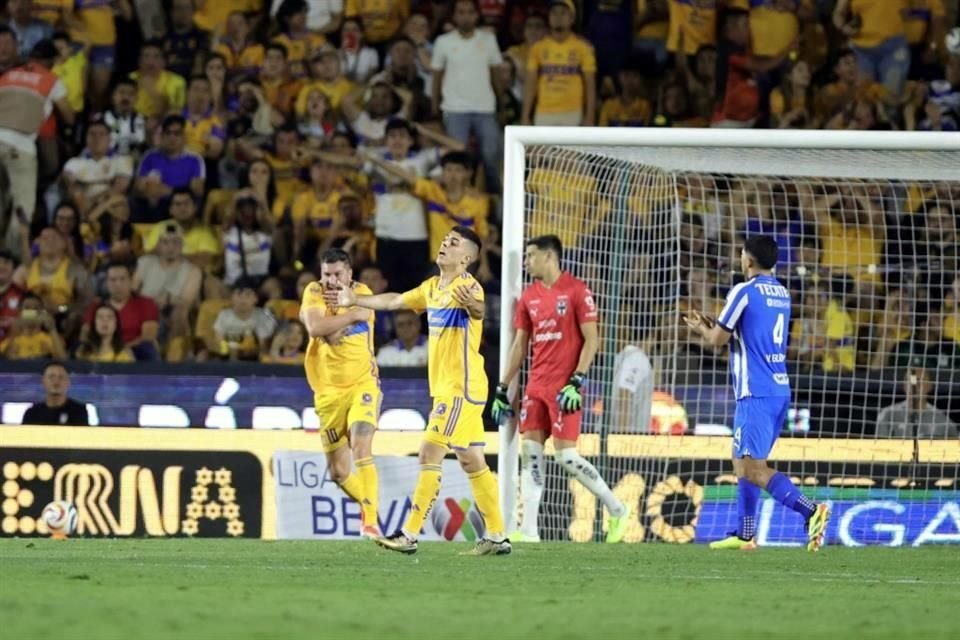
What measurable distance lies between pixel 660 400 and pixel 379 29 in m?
6.85

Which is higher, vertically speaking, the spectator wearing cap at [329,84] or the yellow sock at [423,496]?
the spectator wearing cap at [329,84]

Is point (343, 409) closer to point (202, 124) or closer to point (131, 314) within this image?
point (131, 314)

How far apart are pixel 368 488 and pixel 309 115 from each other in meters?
7.57

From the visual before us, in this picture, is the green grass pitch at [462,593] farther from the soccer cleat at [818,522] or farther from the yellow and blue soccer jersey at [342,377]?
the yellow and blue soccer jersey at [342,377]

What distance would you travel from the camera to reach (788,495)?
13180 mm

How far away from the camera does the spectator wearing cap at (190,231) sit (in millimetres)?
19688

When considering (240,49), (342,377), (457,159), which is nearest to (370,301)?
(342,377)

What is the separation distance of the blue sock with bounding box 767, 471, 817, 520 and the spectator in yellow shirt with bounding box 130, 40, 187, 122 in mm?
9745

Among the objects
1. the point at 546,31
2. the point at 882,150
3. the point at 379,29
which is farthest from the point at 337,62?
the point at 882,150

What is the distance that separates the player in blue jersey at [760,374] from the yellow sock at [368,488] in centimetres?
261

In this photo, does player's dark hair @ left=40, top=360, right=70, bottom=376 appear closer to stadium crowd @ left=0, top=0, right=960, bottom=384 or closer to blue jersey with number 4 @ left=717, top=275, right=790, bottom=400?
stadium crowd @ left=0, top=0, right=960, bottom=384

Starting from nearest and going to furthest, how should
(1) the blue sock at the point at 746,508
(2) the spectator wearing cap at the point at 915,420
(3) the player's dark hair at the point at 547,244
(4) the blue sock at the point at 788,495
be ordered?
(4) the blue sock at the point at 788,495 < (1) the blue sock at the point at 746,508 < (3) the player's dark hair at the point at 547,244 < (2) the spectator wearing cap at the point at 915,420

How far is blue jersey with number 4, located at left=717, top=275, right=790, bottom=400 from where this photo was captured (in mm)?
13219

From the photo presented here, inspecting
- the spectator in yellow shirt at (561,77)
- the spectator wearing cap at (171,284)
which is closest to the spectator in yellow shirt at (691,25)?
the spectator in yellow shirt at (561,77)
